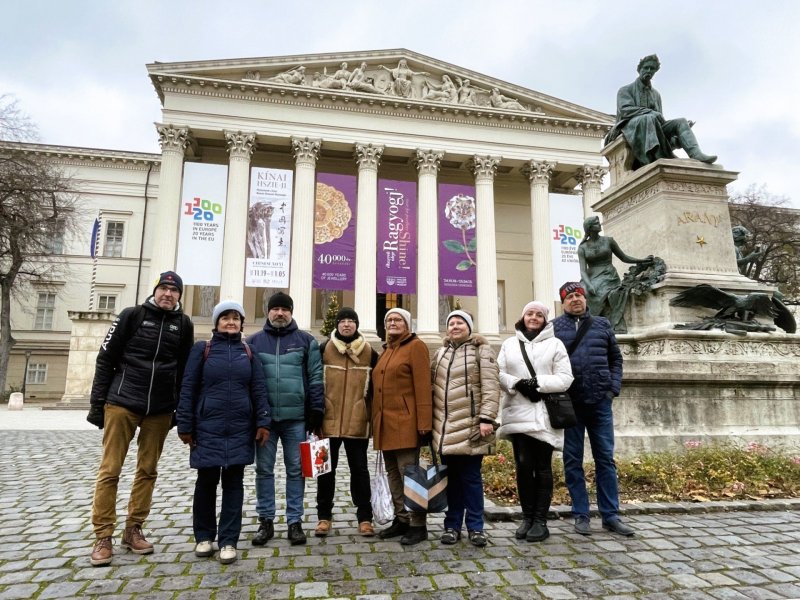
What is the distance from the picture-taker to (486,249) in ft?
90.0

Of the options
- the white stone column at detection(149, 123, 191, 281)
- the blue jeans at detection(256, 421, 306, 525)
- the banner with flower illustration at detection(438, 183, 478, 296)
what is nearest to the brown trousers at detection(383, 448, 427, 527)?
the blue jeans at detection(256, 421, 306, 525)

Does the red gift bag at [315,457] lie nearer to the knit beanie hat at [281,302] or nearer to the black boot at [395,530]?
the black boot at [395,530]

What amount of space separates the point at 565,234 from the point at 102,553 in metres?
26.9

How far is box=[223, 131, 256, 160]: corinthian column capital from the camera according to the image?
25.6 metres

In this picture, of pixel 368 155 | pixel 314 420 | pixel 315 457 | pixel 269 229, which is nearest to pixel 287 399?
pixel 314 420

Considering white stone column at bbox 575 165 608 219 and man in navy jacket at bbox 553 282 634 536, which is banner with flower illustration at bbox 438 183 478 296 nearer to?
white stone column at bbox 575 165 608 219

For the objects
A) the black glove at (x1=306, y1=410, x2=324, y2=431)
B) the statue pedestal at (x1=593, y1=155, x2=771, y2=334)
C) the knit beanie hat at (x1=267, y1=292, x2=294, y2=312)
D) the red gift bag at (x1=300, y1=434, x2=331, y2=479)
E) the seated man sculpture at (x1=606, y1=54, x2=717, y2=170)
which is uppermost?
the seated man sculpture at (x1=606, y1=54, x2=717, y2=170)

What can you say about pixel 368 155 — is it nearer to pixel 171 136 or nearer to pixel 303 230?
pixel 303 230

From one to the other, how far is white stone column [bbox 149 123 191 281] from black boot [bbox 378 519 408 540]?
22895 mm

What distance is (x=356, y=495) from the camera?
13.4 ft

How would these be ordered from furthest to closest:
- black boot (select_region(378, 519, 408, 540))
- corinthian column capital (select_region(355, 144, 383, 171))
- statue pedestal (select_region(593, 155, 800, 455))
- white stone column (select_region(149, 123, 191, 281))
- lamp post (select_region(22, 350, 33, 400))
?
lamp post (select_region(22, 350, 33, 400)), corinthian column capital (select_region(355, 144, 383, 171)), white stone column (select_region(149, 123, 191, 281)), statue pedestal (select_region(593, 155, 800, 455)), black boot (select_region(378, 519, 408, 540))

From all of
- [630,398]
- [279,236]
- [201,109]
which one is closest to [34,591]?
[630,398]

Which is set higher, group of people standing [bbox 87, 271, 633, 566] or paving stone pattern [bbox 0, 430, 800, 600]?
group of people standing [bbox 87, 271, 633, 566]

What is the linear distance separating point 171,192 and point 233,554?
24.5m
